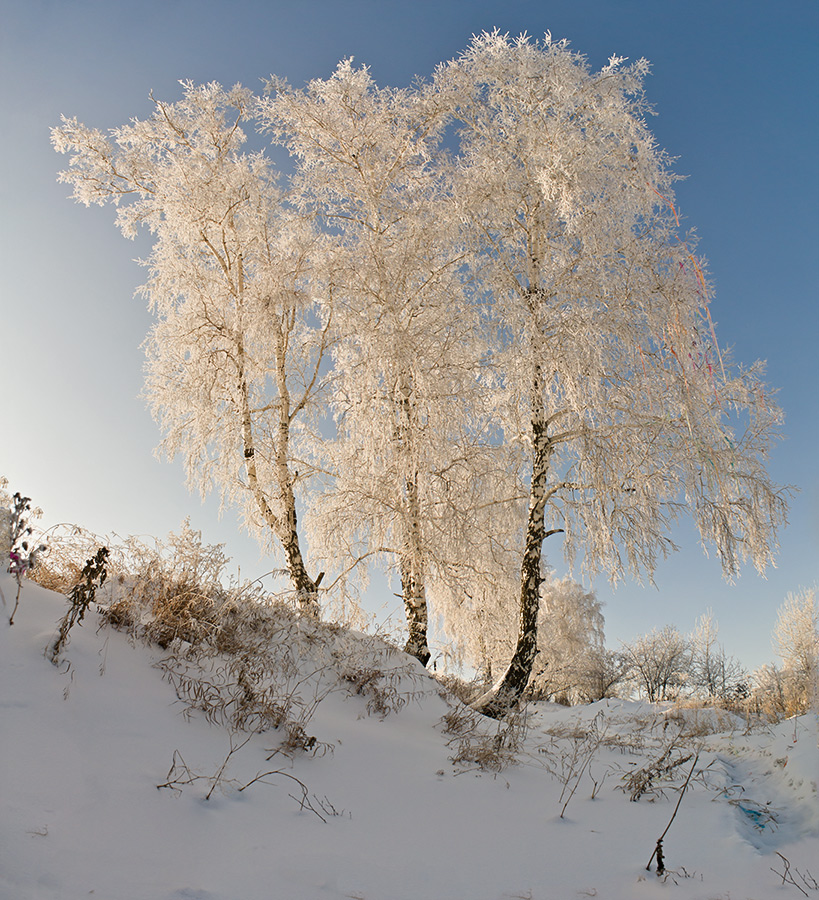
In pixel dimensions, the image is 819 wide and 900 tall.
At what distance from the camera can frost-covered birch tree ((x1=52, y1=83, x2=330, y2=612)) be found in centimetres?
959

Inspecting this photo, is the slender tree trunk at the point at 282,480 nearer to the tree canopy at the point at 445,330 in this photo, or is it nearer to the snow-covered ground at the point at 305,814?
the tree canopy at the point at 445,330

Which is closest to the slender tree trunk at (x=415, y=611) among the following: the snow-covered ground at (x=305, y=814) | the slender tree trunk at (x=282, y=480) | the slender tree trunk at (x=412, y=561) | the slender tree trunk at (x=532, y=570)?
the slender tree trunk at (x=412, y=561)

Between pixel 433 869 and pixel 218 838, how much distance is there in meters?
0.89

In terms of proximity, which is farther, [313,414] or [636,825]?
[313,414]

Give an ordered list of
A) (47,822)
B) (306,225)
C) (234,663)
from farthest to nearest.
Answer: (306,225)
(234,663)
(47,822)

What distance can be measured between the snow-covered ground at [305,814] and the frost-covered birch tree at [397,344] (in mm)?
4414

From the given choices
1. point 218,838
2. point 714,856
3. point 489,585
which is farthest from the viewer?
point 489,585

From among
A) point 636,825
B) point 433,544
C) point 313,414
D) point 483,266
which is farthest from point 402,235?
point 636,825

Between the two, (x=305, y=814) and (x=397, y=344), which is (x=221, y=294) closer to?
(x=397, y=344)

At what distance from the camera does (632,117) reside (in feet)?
28.1

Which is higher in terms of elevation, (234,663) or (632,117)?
(632,117)

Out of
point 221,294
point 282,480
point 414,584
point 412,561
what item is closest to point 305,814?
point 412,561

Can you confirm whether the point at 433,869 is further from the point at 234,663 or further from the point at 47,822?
the point at 234,663

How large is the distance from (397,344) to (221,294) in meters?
4.07
